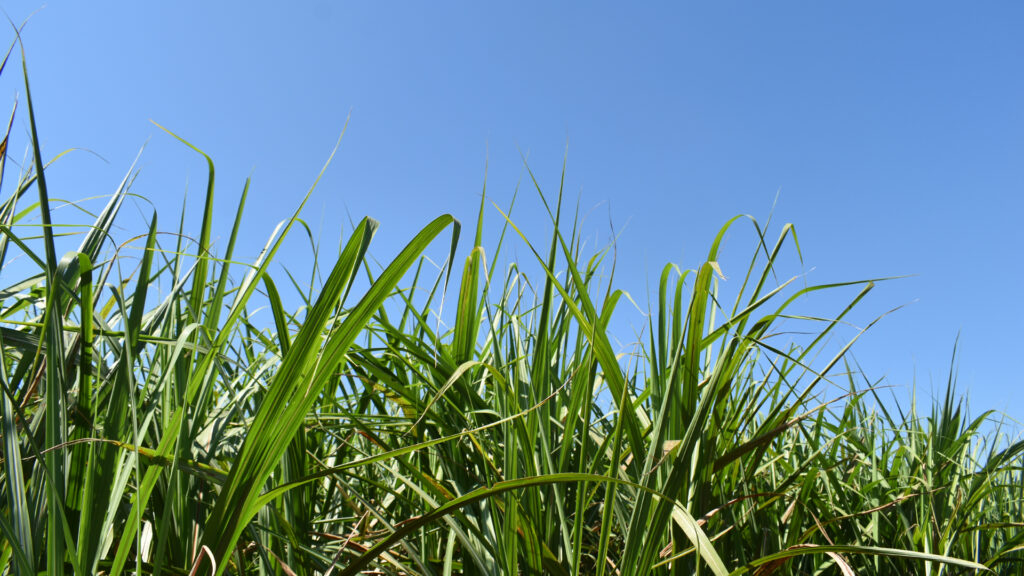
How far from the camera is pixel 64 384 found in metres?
0.67

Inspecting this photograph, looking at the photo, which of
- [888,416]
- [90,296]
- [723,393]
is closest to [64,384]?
[90,296]

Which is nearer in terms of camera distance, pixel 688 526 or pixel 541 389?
pixel 688 526

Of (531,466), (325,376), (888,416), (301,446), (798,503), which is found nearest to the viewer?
(325,376)

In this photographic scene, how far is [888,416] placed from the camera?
70.9 inches

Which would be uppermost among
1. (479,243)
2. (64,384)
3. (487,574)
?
(479,243)

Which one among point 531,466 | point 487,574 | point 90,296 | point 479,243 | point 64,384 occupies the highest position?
point 479,243

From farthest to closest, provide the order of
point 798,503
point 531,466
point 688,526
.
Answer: point 798,503
point 531,466
point 688,526

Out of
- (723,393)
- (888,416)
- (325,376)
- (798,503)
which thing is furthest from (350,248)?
(888,416)

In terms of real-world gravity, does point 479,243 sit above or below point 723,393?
above

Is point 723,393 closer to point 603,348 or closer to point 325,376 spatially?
point 603,348

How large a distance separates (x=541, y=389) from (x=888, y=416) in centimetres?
141

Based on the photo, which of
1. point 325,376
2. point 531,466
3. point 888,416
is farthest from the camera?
point 888,416

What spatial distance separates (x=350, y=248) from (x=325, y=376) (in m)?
0.14

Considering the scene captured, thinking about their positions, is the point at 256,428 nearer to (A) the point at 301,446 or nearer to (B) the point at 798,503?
(A) the point at 301,446
